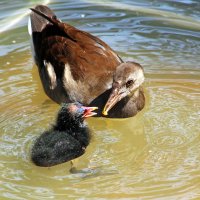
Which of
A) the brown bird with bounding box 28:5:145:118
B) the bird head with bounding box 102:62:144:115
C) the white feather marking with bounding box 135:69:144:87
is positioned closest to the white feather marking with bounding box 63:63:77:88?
the brown bird with bounding box 28:5:145:118

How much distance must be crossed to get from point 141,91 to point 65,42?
1.13 metres

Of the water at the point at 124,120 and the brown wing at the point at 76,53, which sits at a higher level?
the brown wing at the point at 76,53

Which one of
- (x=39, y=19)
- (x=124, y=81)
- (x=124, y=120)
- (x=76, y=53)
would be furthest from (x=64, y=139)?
(x=39, y=19)

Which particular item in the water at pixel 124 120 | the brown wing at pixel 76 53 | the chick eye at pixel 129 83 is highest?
the brown wing at pixel 76 53

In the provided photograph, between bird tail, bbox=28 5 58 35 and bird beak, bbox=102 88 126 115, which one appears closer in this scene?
bird beak, bbox=102 88 126 115

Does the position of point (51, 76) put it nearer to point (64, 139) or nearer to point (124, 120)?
point (124, 120)

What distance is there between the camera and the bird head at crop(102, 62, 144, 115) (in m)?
6.81

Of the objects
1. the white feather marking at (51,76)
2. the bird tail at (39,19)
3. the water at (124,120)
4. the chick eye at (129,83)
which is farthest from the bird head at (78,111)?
the bird tail at (39,19)

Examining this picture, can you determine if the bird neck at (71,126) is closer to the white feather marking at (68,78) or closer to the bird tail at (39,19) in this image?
the white feather marking at (68,78)

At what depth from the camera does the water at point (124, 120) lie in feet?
18.5

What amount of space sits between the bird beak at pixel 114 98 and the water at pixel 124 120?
0.87 feet

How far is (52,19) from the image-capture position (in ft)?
26.0

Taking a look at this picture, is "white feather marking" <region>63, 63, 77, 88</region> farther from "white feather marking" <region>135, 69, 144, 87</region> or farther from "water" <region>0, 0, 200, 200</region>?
"white feather marking" <region>135, 69, 144, 87</region>

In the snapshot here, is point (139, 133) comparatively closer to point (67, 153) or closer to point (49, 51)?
point (67, 153)
